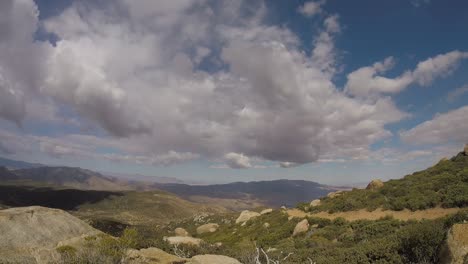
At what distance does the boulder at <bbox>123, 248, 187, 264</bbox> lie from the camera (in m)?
13.4

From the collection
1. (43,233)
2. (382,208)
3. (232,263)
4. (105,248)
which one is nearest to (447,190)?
(382,208)

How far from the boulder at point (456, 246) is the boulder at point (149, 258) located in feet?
36.8

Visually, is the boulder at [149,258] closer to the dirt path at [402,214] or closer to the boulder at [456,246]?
the boulder at [456,246]

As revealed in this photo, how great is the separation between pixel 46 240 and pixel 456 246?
1900 centimetres

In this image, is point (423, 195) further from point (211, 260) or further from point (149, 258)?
point (149, 258)

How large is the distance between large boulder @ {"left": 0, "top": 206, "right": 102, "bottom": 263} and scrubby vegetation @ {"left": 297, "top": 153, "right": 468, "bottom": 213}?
107ft

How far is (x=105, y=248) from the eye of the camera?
1191 cm

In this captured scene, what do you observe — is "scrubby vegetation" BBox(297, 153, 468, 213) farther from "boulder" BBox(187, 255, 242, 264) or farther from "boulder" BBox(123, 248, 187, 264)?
"boulder" BBox(123, 248, 187, 264)

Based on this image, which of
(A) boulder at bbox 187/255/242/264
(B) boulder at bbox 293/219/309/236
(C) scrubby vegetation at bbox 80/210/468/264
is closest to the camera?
(C) scrubby vegetation at bbox 80/210/468/264

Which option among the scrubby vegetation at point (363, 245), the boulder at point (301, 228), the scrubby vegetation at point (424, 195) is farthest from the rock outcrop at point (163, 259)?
the scrubby vegetation at point (424, 195)

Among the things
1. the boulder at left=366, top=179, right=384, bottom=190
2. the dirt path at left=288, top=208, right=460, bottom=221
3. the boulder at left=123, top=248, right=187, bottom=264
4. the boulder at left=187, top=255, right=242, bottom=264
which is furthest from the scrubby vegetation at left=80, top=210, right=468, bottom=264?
the boulder at left=366, top=179, right=384, bottom=190

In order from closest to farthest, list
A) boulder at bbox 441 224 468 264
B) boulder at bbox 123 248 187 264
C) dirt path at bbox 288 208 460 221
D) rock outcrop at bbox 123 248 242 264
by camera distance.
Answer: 1. boulder at bbox 441 224 468 264
2. boulder at bbox 123 248 187 264
3. rock outcrop at bbox 123 248 242 264
4. dirt path at bbox 288 208 460 221

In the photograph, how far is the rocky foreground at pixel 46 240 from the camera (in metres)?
12.9

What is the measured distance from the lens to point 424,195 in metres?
34.3
